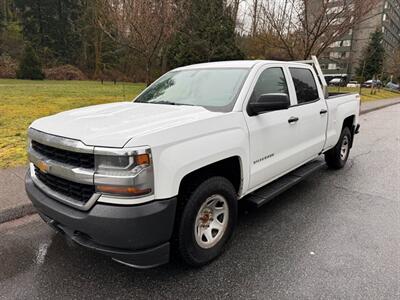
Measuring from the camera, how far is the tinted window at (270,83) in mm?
3432

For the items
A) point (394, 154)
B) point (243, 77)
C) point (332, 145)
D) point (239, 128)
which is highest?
point (243, 77)

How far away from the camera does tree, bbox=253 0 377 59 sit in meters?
12.0

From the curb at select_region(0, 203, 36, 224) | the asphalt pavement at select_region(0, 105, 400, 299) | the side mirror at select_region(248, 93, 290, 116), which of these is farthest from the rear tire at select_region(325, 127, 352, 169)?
the curb at select_region(0, 203, 36, 224)

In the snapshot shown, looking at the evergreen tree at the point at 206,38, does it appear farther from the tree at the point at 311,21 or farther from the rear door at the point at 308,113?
the rear door at the point at 308,113

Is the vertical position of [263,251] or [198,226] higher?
[198,226]

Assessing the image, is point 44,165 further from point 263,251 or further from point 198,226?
point 263,251

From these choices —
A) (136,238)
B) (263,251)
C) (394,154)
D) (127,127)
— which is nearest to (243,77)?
(127,127)

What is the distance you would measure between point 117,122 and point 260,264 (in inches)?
71.4

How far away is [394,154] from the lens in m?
7.28

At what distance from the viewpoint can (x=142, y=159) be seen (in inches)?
86.7

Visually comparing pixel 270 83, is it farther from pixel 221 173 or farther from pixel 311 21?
pixel 311 21

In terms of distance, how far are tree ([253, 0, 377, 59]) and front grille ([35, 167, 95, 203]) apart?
1207cm

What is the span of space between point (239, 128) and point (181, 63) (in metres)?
25.6

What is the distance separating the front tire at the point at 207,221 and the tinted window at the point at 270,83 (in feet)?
3.46
